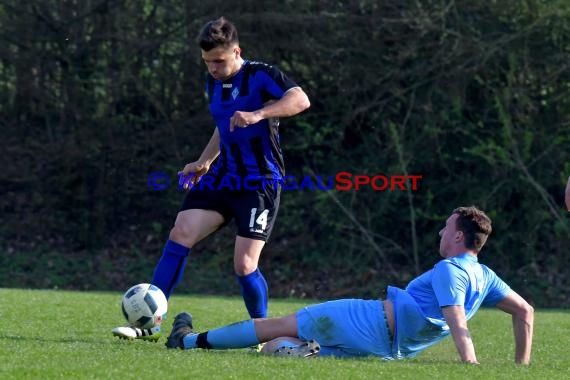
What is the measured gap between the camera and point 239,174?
712 centimetres

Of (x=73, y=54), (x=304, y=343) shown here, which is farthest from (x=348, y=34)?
(x=304, y=343)

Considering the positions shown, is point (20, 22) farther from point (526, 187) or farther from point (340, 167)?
point (526, 187)

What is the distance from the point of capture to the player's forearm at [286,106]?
22.2ft

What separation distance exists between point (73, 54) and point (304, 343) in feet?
35.8

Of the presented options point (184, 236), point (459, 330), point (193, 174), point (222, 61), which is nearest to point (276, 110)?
point (222, 61)

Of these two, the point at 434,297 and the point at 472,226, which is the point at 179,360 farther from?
the point at 472,226

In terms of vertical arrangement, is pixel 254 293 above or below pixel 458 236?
below

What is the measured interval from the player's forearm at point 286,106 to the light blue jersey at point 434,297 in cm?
134

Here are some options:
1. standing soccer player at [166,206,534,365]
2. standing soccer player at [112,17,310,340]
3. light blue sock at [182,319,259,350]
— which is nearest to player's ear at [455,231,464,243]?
standing soccer player at [166,206,534,365]

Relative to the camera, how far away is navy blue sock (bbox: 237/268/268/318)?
7000 mm

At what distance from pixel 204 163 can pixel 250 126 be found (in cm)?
45

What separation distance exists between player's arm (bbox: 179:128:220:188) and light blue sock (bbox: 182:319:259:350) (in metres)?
1.32

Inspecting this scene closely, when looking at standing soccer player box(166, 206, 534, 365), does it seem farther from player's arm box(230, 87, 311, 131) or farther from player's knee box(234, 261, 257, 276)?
player's arm box(230, 87, 311, 131)

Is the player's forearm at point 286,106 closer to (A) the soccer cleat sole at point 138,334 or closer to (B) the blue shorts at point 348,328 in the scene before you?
(B) the blue shorts at point 348,328
